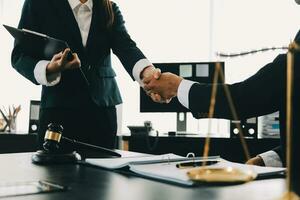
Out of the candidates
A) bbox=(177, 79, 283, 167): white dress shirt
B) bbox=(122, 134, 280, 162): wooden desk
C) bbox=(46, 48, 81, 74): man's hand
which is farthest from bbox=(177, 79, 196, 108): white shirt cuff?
bbox=(122, 134, 280, 162): wooden desk

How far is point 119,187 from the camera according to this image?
94cm

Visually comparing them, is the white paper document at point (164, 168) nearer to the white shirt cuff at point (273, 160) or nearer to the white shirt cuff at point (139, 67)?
the white shirt cuff at point (273, 160)

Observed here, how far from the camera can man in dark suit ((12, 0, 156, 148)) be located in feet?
5.70

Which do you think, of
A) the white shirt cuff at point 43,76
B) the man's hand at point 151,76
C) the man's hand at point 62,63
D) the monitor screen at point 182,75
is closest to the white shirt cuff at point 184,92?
the man's hand at point 151,76

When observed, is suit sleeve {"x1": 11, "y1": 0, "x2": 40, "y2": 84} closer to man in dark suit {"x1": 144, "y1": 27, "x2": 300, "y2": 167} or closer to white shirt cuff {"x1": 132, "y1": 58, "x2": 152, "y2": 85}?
white shirt cuff {"x1": 132, "y1": 58, "x2": 152, "y2": 85}

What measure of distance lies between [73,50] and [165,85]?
43 cm

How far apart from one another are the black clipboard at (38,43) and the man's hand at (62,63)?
0.02 meters

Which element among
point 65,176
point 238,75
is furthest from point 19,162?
point 238,75

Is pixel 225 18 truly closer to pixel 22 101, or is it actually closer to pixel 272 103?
pixel 22 101

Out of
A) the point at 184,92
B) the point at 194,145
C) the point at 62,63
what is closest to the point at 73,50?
the point at 62,63

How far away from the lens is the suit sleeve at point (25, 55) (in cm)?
175

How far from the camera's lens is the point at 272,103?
4.38ft

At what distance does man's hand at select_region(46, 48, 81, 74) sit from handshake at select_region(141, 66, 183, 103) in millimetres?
334

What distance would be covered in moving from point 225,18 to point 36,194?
3.40 metres
